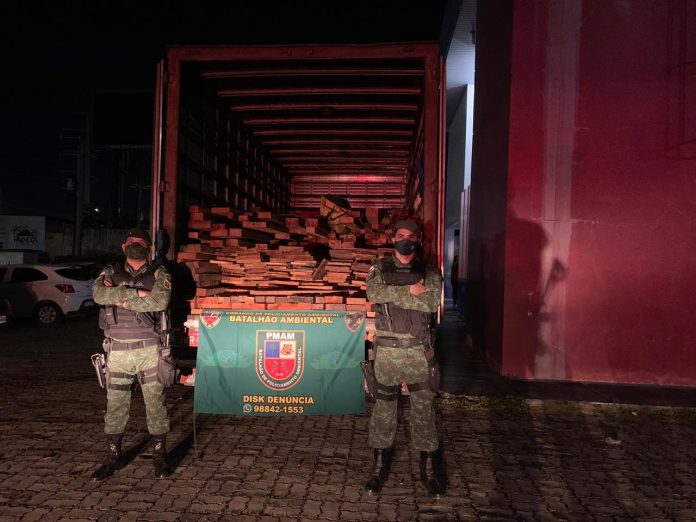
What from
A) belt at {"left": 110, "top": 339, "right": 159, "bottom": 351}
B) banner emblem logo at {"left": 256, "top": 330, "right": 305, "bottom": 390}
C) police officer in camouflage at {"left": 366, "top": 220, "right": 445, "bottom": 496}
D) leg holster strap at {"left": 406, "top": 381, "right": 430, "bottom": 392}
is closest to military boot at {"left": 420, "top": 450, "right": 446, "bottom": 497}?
police officer in camouflage at {"left": 366, "top": 220, "right": 445, "bottom": 496}

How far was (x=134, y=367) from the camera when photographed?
398cm

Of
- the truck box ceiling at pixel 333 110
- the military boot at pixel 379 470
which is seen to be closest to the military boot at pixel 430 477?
the military boot at pixel 379 470

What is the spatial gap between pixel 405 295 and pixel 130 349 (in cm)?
207

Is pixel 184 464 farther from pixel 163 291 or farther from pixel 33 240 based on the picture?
pixel 33 240

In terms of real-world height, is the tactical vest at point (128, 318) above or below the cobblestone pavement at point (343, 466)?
above

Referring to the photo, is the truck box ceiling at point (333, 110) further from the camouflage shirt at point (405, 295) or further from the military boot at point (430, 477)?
the military boot at point (430, 477)

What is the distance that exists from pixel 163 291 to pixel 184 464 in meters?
1.37

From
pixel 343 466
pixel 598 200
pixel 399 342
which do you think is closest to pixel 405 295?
pixel 399 342

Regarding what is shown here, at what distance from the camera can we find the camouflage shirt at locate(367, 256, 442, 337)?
12.8ft

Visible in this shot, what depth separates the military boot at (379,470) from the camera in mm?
3727

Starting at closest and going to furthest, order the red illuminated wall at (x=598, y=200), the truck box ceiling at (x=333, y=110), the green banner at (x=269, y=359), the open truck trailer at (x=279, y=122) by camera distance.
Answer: the green banner at (x=269, y=359) < the open truck trailer at (x=279, y=122) < the truck box ceiling at (x=333, y=110) < the red illuminated wall at (x=598, y=200)

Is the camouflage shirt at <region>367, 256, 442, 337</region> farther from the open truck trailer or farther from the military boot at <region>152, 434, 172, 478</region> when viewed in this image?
the military boot at <region>152, 434, 172, 478</region>

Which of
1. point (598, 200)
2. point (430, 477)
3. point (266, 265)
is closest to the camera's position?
point (430, 477)

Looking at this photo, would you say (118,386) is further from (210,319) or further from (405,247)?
(405,247)
